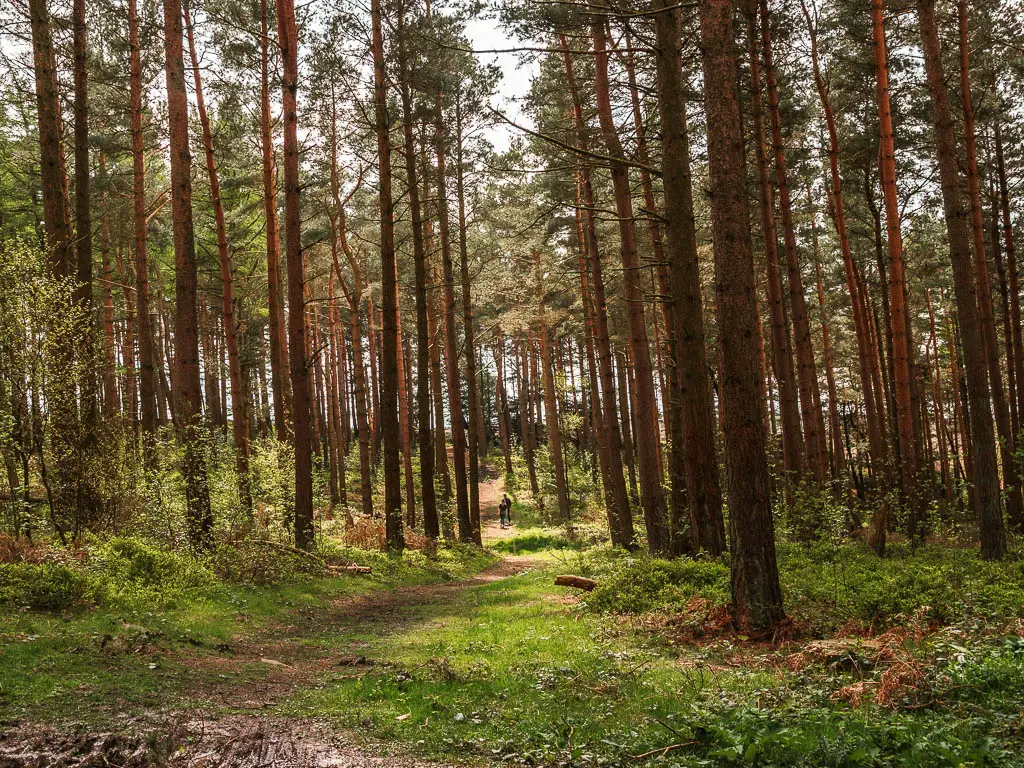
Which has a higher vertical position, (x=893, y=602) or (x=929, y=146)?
(x=929, y=146)

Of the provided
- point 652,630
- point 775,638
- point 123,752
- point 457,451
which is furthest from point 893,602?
point 457,451

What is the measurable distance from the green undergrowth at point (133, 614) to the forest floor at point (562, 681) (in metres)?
0.04

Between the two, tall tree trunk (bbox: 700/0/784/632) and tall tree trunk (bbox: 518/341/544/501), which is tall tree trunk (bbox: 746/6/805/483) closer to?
tall tree trunk (bbox: 700/0/784/632)

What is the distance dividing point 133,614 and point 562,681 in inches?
219

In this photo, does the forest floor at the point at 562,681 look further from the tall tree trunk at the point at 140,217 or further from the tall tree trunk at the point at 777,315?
the tall tree trunk at the point at 140,217

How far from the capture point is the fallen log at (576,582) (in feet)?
40.6

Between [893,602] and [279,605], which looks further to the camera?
[279,605]

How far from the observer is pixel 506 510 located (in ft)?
107

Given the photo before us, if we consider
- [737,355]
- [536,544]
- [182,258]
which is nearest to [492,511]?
[536,544]

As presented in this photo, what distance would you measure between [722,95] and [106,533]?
1080cm

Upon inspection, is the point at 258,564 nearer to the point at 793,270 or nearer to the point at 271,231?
the point at 271,231

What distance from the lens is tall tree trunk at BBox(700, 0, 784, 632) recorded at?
7234 millimetres

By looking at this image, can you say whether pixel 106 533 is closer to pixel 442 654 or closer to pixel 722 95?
pixel 442 654

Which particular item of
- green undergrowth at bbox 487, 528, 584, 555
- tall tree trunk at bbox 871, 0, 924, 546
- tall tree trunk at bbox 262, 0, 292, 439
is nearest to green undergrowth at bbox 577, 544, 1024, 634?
tall tree trunk at bbox 871, 0, 924, 546
